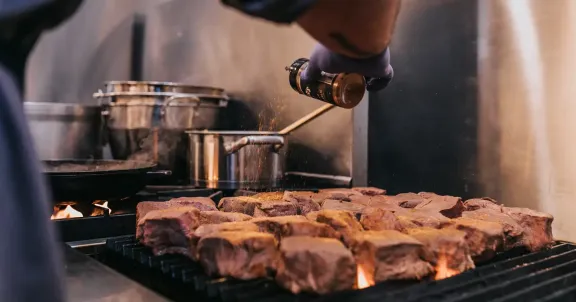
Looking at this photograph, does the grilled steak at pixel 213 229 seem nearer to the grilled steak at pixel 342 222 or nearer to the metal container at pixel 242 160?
the grilled steak at pixel 342 222

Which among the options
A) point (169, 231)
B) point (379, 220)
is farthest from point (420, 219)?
point (169, 231)

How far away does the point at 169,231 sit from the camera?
1245 millimetres

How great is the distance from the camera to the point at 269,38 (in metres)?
2.71

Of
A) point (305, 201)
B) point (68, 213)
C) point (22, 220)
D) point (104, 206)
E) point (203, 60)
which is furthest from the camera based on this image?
point (203, 60)

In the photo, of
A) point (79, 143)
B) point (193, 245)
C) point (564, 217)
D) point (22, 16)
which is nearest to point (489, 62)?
point (564, 217)

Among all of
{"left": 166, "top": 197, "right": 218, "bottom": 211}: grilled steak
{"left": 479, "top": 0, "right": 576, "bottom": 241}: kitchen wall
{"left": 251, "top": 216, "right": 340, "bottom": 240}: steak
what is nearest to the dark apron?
{"left": 251, "top": 216, "right": 340, "bottom": 240}: steak

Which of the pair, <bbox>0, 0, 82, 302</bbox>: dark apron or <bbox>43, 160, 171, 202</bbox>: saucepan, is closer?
<bbox>0, 0, 82, 302</bbox>: dark apron

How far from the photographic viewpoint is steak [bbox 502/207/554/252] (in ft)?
4.33

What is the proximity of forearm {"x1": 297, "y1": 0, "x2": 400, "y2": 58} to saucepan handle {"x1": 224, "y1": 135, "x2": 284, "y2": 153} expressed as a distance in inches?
43.3

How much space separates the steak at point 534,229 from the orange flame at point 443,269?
0.29 meters

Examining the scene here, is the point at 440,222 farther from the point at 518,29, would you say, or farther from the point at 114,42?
the point at 114,42

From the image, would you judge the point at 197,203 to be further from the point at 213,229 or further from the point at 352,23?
the point at 352,23

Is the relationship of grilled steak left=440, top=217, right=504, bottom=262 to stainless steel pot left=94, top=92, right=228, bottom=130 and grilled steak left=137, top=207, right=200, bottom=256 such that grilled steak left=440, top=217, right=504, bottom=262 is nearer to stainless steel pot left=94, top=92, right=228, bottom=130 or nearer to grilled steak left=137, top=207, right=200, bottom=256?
grilled steak left=137, top=207, right=200, bottom=256

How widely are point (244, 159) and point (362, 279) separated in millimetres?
1188
